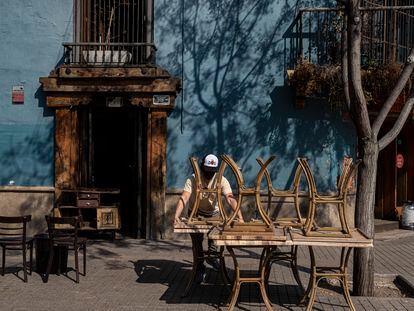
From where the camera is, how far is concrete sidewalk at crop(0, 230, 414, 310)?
726cm

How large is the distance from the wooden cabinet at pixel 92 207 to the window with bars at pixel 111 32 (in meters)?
2.56

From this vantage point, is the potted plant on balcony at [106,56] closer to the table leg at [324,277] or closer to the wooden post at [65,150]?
the wooden post at [65,150]

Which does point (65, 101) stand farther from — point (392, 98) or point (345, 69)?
point (392, 98)

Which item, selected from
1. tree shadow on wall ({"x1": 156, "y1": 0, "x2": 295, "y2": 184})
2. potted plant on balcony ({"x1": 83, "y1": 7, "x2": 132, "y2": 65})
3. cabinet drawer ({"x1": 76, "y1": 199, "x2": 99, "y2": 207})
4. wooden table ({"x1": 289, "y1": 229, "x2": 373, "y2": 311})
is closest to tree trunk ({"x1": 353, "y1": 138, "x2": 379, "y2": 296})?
wooden table ({"x1": 289, "y1": 229, "x2": 373, "y2": 311})

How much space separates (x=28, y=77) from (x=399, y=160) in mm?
8566

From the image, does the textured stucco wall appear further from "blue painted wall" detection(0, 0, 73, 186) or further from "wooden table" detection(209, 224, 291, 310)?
"wooden table" detection(209, 224, 291, 310)

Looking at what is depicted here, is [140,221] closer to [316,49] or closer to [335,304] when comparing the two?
[316,49]

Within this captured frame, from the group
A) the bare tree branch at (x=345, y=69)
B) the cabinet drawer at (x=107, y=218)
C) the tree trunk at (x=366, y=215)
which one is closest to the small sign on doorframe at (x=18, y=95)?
the cabinet drawer at (x=107, y=218)

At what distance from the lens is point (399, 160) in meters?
14.8

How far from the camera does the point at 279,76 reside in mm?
12234

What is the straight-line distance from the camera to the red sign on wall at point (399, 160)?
14.7 m

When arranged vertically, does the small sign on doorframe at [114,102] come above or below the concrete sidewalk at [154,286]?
above

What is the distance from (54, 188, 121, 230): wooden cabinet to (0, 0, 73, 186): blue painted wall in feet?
1.89

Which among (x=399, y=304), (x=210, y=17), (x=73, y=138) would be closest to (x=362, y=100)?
(x=399, y=304)
